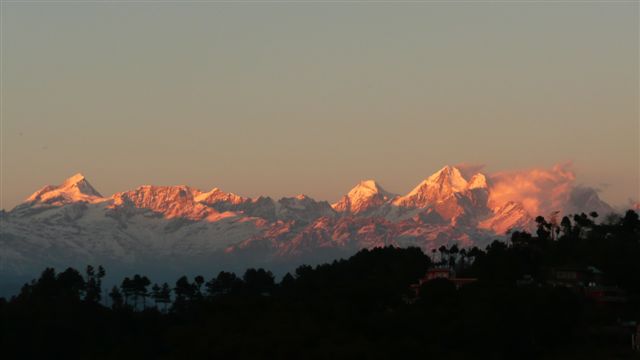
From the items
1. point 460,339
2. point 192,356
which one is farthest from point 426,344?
point 192,356

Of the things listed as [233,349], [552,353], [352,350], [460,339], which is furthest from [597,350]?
[233,349]

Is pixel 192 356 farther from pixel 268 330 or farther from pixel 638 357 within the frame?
pixel 638 357

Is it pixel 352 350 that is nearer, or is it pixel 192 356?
pixel 352 350

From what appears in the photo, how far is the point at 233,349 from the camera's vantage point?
617ft

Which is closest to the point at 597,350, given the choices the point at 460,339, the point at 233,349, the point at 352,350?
the point at 460,339

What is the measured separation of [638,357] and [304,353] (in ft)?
144

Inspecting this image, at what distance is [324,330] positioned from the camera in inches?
7815

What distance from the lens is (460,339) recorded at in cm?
19400

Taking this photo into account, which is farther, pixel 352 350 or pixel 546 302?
pixel 546 302

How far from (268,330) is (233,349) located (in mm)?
10303

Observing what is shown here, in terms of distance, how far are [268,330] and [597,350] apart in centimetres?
4529

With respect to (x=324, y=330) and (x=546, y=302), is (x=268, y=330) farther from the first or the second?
(x=546, y=302)

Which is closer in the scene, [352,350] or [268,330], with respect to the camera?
[352,350]

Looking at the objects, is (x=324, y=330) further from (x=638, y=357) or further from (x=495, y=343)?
(x=638, y=357)
